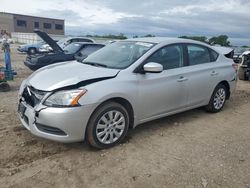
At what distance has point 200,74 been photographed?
5.27 m

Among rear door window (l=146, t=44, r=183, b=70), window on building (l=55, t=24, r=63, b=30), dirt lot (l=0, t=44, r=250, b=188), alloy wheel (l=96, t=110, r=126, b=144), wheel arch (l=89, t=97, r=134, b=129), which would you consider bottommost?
dirt lot (l=0, t=44, r=250, b=188)

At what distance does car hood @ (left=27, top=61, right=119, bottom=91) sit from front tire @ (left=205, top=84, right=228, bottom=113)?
2.61 metres

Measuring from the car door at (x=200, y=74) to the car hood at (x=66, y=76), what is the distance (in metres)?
1.70

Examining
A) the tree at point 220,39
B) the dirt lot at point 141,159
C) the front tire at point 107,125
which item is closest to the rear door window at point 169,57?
the front tire at point 107,125

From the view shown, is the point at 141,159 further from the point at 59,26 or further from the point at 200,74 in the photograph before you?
the point at 59,26

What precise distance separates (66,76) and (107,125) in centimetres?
92

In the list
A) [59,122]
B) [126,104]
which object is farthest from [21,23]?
[59,122]

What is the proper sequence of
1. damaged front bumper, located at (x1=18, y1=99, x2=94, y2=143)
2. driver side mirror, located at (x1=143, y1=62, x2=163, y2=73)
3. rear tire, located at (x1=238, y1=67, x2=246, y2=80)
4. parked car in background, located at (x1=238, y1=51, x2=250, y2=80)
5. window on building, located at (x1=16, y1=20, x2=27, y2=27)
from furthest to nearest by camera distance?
1. window on building, located at (x1=16, y1=20, x2=27, y2=27)
2. rear tire, located at (x1=238, y1=67, x2=246, y2=80)
3. parked car in background, located at (x1=238, y1=51, x2=250, y2=80)
4. driver side mirror, located at (x1=143, y1=62, x2=163, y2=73)
5. damaged front bumper, located at (x1=18, y1=99, x2=94, y2=143)

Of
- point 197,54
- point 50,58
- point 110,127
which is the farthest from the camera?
point 50,58

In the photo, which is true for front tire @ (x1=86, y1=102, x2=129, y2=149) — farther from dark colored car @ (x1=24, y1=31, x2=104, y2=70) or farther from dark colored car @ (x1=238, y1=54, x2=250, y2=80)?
dark colored car @ (x1=238, y1=54, x2=250, y2=80)

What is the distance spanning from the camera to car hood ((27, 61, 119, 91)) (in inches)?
147

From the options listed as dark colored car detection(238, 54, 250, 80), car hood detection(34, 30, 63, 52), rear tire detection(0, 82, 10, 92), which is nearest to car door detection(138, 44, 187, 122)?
rear tire detection(0, 82, 10, 92)

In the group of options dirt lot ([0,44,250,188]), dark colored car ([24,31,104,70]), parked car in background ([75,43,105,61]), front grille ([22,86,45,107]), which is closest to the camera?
dirt lot ([0,44,250,188])

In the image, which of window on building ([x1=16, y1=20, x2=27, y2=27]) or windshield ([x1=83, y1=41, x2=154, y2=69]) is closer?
windshield ([x1=83, y1=41, x2=154, y2=69])
